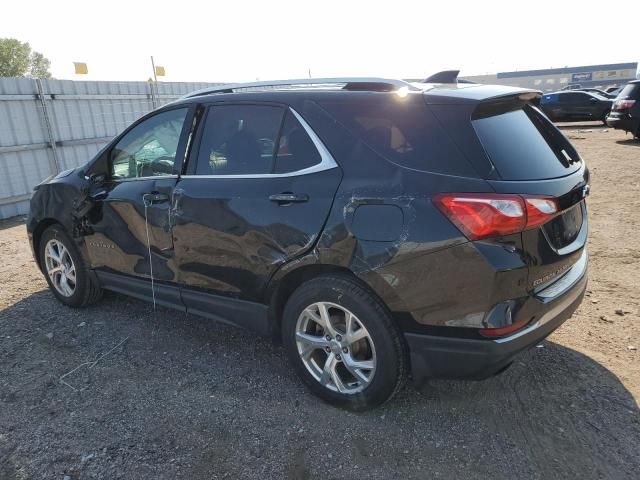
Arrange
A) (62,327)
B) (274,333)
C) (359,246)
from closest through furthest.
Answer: (359,246)
(274,333)
(62,327)

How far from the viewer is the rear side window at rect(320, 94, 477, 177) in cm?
242

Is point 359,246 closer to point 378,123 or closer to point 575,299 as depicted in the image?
point 378,123

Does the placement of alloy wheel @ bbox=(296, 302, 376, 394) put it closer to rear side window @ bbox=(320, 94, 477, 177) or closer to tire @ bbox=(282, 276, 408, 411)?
tire @ bbox=(282, 276, 408, 411)

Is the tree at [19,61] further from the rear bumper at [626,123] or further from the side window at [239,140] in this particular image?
the side window at [239,140]

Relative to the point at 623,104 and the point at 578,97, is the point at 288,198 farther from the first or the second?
the point at 578,97

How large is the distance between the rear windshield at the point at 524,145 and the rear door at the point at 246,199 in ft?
2.64

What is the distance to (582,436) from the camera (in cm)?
258

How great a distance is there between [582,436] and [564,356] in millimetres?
821

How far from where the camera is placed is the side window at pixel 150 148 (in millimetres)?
3566

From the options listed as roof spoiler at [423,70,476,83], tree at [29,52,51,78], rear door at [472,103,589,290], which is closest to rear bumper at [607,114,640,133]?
roof spoiler at [423,70,476,83]

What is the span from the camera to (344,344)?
2.79 metres

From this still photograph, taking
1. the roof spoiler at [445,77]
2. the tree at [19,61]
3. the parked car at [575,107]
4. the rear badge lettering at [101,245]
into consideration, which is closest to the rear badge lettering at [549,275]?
the roof spoiler at [445,77]

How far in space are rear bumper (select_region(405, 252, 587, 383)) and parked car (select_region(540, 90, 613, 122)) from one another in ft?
71.0

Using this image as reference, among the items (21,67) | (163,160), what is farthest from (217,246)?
(21,67)
